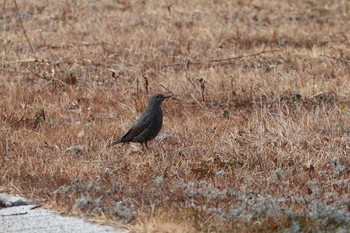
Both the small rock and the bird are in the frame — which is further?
the bird

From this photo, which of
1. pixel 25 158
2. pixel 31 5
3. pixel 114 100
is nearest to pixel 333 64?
pixel 114 100

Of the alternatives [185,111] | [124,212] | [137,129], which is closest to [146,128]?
[137,129]

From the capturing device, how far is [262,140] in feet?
29.6

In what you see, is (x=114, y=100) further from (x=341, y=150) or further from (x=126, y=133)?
(x=341, y=150)

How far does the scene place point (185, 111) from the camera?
38.0ft

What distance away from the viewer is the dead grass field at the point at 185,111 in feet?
23.0

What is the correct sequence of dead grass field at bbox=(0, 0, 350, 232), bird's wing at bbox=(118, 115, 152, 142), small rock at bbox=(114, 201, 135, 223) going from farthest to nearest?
bird's wing at bbox=(118, 115, 152, 142)
dead grass field at bbox=(0, 0, 350, 232)
small rock at bbox=(114, 201, 135, 223)

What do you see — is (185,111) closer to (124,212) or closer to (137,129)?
(137,129)

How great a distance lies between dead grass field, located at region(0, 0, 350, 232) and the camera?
7023 mm

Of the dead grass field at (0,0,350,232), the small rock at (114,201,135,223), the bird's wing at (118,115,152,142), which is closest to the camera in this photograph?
the small rock at (114,201,135,223)

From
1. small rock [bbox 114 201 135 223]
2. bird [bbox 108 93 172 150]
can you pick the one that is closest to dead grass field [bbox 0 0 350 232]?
small rock [bbox 114 201 135 223]

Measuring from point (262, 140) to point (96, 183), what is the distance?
208 cm

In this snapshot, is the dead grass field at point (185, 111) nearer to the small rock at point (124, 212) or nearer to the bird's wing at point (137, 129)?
the small rock at point (124, 212)

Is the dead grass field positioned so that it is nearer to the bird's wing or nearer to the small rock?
the small rock
